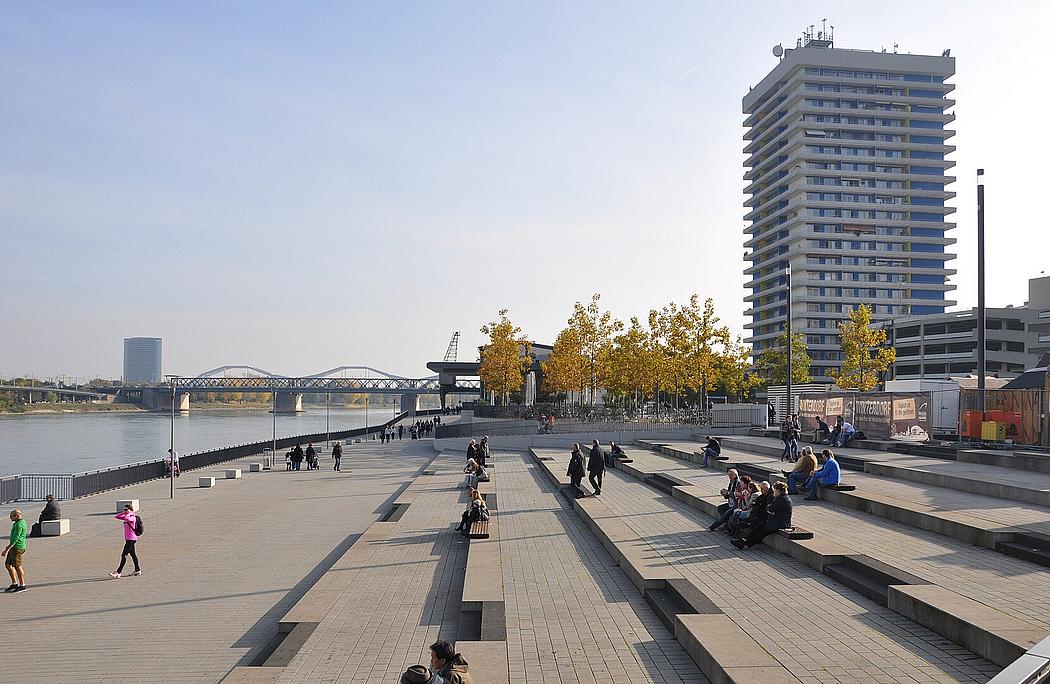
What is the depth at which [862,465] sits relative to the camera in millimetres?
20969

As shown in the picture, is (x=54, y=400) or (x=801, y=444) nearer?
(x=801, y=444)

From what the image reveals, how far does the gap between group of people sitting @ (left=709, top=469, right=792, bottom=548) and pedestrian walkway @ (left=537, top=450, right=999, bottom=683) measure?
0.80 feet

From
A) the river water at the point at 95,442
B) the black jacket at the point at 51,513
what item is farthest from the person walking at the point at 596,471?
the river water at the point at 95,442

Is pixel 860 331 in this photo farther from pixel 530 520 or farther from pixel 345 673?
pixel 345 673

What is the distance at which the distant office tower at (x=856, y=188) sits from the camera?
104812 mm

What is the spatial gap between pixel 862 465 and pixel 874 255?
9341cm

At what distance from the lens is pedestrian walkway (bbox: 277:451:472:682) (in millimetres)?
8484

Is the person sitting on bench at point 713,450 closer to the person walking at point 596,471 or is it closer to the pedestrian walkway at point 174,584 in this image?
the person walking at point 596,471

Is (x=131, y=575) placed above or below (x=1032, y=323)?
below

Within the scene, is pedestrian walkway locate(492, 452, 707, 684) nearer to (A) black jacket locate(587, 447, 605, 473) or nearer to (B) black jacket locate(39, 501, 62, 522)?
(A) black jacket locate(587, 447, 605, 473)

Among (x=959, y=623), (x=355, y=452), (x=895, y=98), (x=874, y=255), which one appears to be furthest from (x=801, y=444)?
(x=895, y=98)

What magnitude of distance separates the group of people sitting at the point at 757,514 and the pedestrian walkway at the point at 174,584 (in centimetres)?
701

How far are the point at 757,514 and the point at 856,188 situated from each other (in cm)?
10357

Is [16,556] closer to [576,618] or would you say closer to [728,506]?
[576,618]
